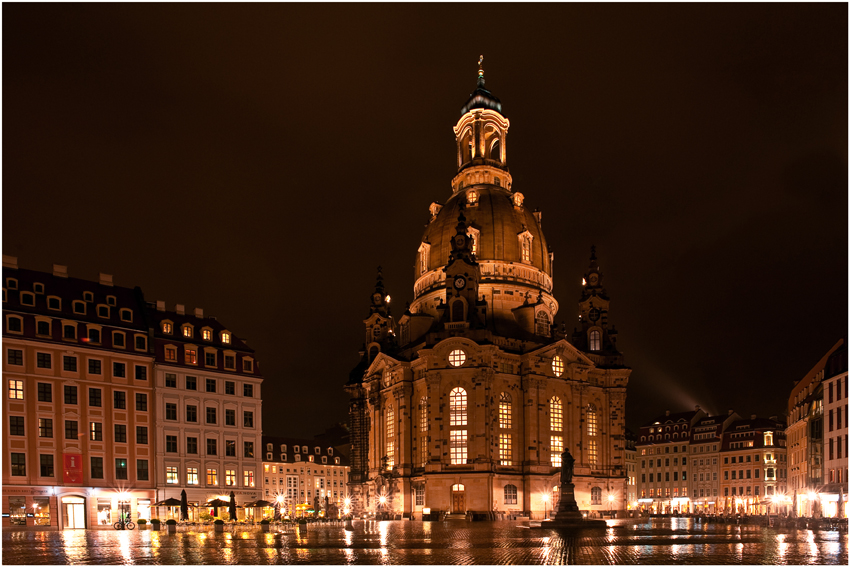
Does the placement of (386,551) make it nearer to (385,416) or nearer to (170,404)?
(170,404)

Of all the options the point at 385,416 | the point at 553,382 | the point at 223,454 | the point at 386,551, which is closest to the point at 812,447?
the point at 553,382

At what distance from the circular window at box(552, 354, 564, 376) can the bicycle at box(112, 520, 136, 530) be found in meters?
51.2

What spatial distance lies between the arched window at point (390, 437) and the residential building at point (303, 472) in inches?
1805

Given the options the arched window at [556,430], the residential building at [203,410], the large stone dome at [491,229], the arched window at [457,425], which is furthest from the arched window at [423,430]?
the residential building at [203,410]

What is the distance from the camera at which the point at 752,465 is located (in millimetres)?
150000

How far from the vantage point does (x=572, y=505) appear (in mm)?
64625

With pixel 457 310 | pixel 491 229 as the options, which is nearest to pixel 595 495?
pixel 457 310

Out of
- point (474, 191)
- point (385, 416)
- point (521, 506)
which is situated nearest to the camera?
point (521, 506)

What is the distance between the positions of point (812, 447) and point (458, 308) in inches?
1560

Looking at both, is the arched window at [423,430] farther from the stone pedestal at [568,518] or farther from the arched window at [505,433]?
the stone pedestal at [568,518]

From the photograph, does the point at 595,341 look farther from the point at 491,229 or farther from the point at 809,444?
the point at 809,444

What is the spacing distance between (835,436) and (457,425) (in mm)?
37668

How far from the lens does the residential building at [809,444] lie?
87.9m

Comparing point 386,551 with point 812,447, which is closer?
→ point 386,551
